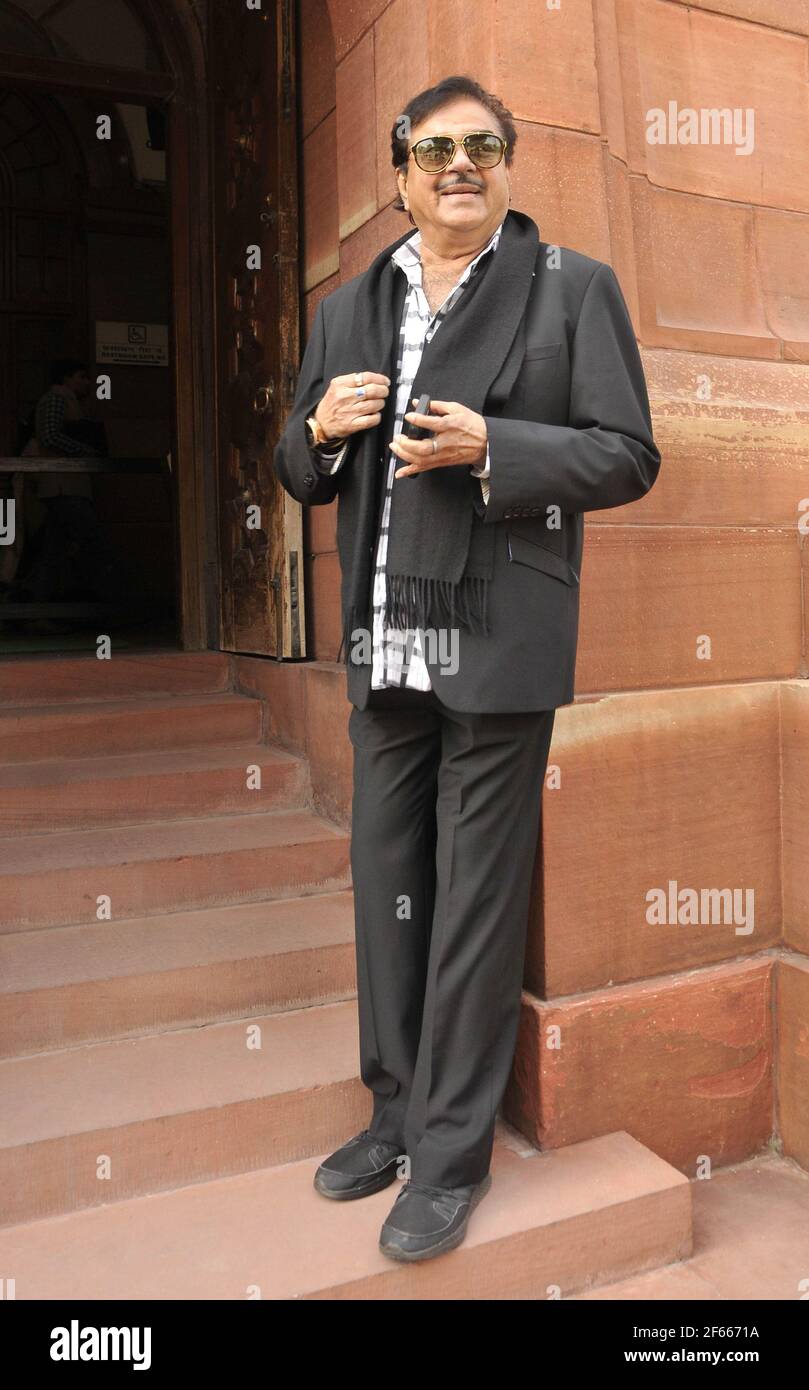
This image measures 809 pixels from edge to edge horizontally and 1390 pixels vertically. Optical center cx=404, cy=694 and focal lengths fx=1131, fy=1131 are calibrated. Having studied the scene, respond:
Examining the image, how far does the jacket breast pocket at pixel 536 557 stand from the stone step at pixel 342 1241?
4.65ft

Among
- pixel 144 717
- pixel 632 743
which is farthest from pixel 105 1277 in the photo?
pixel 144 717

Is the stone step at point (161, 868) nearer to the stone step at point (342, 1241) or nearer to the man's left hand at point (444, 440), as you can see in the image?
the stone step at point (342, 1241)

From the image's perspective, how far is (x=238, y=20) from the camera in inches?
185

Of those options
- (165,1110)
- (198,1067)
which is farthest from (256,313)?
(165,1110)

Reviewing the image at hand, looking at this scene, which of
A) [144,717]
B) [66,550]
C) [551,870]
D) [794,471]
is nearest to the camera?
[551,870]

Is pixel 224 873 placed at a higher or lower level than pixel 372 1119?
higher

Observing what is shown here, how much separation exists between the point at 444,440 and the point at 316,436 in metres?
0.34

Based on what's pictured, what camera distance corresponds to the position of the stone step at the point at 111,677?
4480 mm

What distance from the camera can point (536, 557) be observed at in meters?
2.31

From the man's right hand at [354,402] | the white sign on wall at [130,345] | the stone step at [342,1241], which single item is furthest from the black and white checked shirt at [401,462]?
the white sign on wall at [130,345]

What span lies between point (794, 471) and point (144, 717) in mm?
2505

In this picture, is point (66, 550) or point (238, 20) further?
point (66, 550)

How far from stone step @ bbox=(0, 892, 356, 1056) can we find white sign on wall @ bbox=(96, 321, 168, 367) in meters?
8.03
